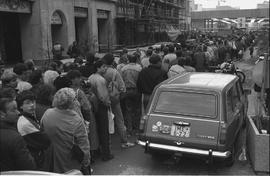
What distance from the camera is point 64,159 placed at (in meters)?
4.94

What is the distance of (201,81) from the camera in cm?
673

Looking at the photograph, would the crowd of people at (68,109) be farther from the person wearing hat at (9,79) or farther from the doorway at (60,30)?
the doorway at (60,30)

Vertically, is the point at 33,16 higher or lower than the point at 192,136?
higher

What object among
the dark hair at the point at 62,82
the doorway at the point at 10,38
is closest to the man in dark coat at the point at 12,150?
the dark hair at the point at 62,82

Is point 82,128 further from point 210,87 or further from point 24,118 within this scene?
point 210,87

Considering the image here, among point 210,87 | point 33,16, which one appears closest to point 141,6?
point 33,16

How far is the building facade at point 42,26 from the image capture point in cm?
1950

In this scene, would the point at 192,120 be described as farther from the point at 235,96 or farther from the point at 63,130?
the point at 63,130

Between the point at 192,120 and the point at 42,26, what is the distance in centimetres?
1538

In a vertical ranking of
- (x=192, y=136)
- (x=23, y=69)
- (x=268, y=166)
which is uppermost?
(x=23, y=69)

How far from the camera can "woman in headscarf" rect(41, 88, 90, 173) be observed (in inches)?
191

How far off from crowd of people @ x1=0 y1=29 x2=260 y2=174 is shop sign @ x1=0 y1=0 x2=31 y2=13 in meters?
9.40

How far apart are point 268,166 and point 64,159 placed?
3.32 metres

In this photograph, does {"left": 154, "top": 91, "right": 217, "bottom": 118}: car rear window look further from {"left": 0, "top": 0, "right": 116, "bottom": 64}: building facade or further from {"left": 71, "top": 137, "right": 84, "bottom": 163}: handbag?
{"left": 0, "top": 0, "right": 116, "bottom": 64}: building facade
